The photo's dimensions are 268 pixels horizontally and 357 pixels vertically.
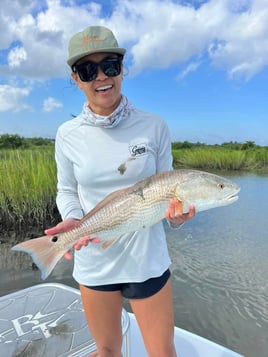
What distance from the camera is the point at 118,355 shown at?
1987 millimetres

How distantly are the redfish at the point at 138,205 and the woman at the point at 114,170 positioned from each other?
2.3 inches

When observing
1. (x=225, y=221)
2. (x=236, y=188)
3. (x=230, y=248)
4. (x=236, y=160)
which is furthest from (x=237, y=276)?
(x=236, y=160)

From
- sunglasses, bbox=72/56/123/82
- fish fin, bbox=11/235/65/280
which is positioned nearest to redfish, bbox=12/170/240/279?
fish fin, bbox=11/235/65/280

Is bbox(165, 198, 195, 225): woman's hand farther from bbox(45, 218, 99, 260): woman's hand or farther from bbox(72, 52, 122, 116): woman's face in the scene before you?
bbox(72, 52, 122, 116): woman's face

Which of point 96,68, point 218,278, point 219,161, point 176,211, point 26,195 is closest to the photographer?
point 176,211

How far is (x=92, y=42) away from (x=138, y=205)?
785 millimetres

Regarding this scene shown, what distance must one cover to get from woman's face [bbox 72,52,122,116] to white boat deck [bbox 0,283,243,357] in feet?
5.50

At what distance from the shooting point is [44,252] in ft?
5.65

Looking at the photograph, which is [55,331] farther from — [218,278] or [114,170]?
[218,278]

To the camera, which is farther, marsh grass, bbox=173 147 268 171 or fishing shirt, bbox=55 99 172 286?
marsh grass, bbox=173 147 268 171

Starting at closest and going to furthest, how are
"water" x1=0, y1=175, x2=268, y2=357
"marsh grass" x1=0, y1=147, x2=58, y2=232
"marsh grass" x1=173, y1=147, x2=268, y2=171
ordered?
"water" x1=0, y1=175, x2=268, y2=357 < "marsh grass" x1=0, y1=147, x2=58, y2=232 < "marsh grass" x1=173, y1=147, x2=268, y2=171

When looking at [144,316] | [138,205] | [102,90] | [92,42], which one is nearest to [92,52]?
[92,42]

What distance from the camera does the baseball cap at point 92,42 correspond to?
1643 mm

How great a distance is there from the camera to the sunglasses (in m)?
1.68
